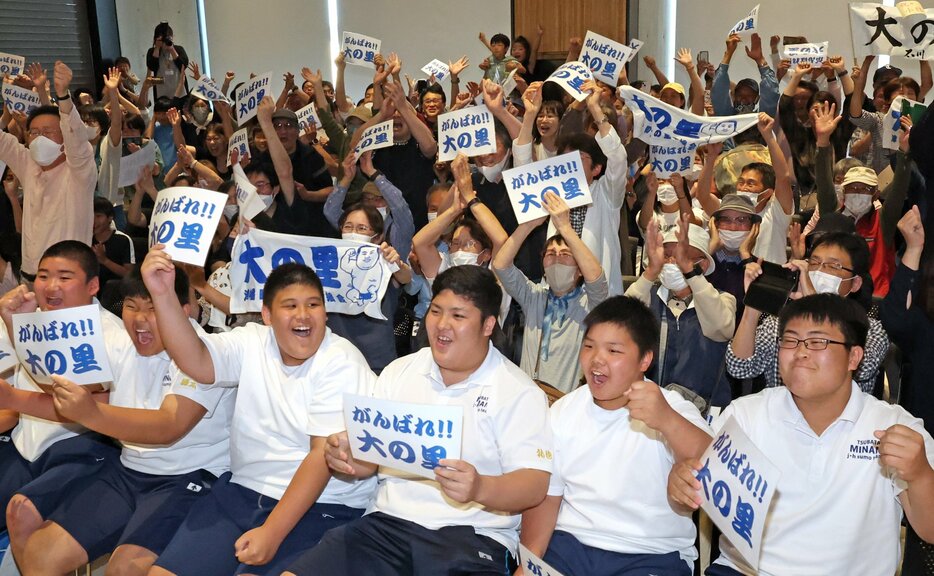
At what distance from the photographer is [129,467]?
13.7 feet

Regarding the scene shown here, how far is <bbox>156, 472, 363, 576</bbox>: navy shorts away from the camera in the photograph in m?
3.56

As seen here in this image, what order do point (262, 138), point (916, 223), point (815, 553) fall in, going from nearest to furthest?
point (815, 553) → point (916, 223) → point (262, 138)

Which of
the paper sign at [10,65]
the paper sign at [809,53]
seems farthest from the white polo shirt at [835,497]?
the paper sign at [10,65]

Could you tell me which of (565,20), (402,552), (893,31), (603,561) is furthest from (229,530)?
(565,20)

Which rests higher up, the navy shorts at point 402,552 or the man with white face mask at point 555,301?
the man with white face mask at point 555,301

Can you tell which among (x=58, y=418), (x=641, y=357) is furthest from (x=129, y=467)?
(x=641, y=357)

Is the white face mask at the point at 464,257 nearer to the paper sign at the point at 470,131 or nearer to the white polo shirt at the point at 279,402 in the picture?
the paper sign at the point at 470,131

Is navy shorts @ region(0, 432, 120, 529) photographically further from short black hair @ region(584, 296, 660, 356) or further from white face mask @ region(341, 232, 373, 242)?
short black hair @ region(584, 296, 660, 356)

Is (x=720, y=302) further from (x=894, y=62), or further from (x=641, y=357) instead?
(x=894, y=62)

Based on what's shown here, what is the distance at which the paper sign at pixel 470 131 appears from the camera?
619 centimetres

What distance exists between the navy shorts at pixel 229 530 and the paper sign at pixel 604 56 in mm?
5281

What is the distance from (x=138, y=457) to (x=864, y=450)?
2961 mm

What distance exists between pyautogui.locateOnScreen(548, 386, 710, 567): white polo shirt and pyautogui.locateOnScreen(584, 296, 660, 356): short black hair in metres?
0.21

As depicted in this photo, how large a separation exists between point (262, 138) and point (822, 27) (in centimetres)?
774
